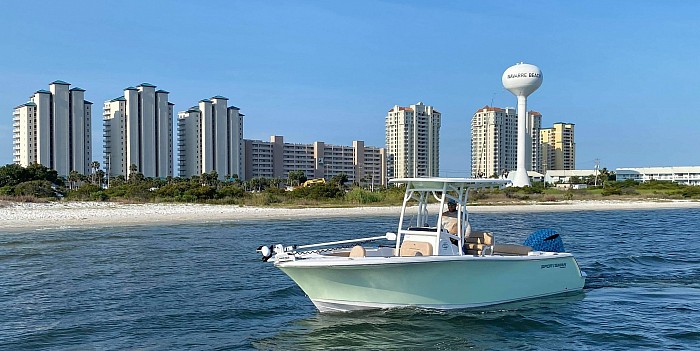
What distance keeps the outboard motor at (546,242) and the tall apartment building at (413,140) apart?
14750cm

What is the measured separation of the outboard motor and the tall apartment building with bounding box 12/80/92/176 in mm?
106830

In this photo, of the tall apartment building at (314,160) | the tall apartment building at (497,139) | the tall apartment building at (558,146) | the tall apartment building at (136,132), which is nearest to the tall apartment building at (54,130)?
the tall apartment building at (136,132)

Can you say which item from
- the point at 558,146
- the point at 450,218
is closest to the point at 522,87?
the point at 558,146

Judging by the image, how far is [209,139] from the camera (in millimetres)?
132375

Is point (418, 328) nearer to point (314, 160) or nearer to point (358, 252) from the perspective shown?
point (358, 252)

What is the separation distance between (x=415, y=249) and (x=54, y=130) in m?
108

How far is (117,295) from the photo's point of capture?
1489 cm

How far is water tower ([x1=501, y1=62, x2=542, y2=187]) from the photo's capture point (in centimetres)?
12238

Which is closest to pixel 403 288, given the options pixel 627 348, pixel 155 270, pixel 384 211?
pixel 627 348

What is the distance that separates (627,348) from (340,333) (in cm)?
477

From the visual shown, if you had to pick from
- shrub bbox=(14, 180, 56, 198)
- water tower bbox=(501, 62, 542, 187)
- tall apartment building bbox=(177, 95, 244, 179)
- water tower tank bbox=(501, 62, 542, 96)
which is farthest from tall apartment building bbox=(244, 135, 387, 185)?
shrub bbox=(14, 180, 56, 198)

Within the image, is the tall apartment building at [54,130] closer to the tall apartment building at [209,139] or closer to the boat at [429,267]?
the tall apartment building at [209,139]

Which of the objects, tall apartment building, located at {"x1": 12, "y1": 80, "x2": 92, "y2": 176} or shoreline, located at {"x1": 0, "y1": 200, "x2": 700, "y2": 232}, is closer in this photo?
shoreline, located at {"x1": 0, "y1": 200, "x2": 700, "y2": 232}

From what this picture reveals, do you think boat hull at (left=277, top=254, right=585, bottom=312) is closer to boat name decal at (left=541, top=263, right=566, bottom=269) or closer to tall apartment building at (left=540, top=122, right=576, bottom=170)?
boat name decal at (left=541, top=263, right=566, bottom=269)
